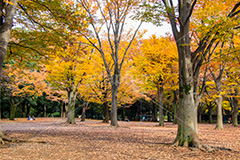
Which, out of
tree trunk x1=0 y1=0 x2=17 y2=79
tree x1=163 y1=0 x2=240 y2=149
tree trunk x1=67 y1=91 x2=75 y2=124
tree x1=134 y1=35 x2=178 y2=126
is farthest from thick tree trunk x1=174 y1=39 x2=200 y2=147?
tree trunk x1=67 y1=91 x2=75 y2=124

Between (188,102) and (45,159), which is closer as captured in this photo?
(45,159)

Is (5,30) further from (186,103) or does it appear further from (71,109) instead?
(71,109)

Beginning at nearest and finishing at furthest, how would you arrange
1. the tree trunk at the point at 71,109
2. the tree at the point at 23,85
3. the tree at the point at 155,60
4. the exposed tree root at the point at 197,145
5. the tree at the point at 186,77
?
the exposed tree root at the point at 197,145
the tree at the point at 186,77
the tree at the point at 155,60
the tree trunk at the point at 71,109
the tree at the point at 23,85

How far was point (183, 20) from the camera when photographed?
7.25 metres

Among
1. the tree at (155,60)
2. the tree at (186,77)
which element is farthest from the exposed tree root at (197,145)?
the tree at (155,60)

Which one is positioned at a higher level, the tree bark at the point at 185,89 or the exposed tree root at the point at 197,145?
the tree bark at the point at 185,89

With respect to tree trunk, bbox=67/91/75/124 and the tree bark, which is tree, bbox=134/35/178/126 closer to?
tree trunk, bbox=67/91/75/124

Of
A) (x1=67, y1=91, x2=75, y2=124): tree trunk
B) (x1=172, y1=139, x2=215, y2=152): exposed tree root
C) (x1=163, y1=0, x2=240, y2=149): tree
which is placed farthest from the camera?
(x1=67, y1=91, x2=75, y2=124): tree trunk

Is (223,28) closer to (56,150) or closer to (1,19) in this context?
(56,150)

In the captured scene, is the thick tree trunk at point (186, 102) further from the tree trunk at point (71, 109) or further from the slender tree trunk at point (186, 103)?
the tree trunk at point (71, 109)

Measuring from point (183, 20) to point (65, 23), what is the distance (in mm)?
5117

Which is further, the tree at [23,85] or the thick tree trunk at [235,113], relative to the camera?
the tree at [23,85]

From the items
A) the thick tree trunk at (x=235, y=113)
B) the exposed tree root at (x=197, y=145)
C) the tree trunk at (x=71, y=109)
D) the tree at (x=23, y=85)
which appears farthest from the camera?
the tree at (x=23, y=85)

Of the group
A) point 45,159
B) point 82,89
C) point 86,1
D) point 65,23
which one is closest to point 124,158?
point 45,159
